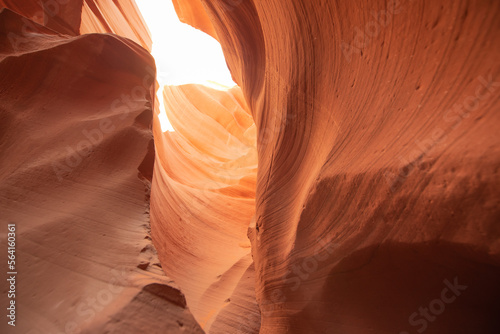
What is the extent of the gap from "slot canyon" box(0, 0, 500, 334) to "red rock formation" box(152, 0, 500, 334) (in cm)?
1

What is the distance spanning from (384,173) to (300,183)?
1.39 m

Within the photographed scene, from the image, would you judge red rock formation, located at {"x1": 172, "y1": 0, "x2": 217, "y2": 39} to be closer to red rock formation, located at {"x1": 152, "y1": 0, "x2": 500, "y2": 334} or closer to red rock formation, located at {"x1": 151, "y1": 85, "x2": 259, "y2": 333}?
red rock formation, located at {"x1": 151, "y1": 85, "x2": 259, "y2": 333}

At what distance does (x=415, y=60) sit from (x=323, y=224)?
4.93 feet

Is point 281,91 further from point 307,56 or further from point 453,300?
point 453,300

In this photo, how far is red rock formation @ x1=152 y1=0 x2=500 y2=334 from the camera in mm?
1563

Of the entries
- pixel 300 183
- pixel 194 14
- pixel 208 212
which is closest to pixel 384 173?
pixel 300 183

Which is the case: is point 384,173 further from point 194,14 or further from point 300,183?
point 194,14

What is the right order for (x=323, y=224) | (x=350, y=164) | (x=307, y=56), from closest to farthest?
1. (x=350, y=164)
2. (x=323, y=224)
3. (x=307, y=56)

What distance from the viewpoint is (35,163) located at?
2693 mm

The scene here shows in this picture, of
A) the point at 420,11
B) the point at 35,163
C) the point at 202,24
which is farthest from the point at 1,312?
the point at 202,24

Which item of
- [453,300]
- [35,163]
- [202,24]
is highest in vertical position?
[202,24]

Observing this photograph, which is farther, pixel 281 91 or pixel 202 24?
pixel 202 24

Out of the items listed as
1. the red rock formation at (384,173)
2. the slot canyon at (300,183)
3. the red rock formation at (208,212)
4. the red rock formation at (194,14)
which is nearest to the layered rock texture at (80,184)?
the slot canyon at (300,183)

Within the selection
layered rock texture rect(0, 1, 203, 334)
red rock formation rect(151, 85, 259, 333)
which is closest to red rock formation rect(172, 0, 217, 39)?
red rock formation rect(151, 85, 259, 333)
